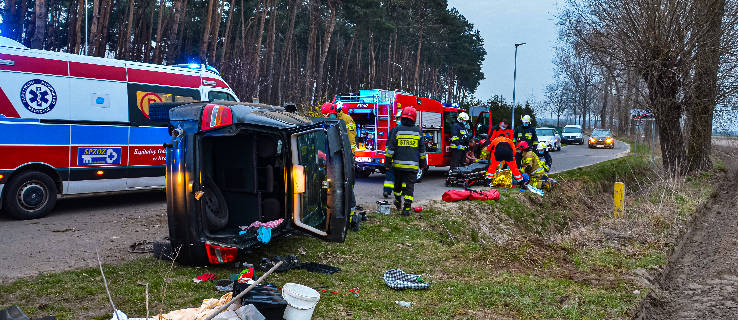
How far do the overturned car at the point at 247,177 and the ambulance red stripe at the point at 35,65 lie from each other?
3570mm

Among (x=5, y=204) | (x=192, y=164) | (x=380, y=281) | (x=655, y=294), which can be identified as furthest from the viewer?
(x=5, y=204)

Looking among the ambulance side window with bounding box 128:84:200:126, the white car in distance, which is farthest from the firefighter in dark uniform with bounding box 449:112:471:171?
the white car in distance

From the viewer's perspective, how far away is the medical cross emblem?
8.27 m

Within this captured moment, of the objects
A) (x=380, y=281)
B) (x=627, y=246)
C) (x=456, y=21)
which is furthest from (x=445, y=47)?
(x=380, y=281)

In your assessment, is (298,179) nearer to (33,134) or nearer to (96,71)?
(33,134)

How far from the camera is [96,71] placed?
9.16 metres

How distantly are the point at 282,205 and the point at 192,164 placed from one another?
1667mm

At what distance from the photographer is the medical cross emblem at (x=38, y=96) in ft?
27.1

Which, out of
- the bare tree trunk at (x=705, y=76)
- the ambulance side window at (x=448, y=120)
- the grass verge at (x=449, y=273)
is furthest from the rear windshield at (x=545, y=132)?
the grass verge at (x=449, y=273)

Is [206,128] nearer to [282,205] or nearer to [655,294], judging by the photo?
[282,205]

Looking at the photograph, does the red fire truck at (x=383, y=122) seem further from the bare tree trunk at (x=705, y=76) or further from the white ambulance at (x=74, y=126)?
the bare tree trunk at (x=705, y=76)

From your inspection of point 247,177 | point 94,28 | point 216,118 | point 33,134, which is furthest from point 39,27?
point 216,118

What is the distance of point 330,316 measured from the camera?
177 inches

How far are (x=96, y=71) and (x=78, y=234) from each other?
9.80ft
